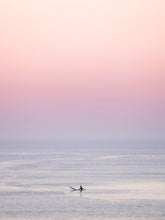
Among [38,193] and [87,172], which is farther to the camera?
[87,172]

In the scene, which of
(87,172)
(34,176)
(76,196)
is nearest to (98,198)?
(76,196)

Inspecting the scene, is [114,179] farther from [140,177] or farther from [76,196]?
[76,196]

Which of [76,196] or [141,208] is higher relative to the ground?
[76,196]

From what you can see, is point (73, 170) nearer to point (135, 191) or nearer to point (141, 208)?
point (135, 191)

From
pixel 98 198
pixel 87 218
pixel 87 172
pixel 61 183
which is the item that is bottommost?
pixel 87 218

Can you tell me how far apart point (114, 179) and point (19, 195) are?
63.4 feet

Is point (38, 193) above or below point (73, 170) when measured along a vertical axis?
below

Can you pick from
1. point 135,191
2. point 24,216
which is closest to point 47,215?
point 24,216

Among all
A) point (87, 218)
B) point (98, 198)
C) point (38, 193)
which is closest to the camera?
point (87, 218)

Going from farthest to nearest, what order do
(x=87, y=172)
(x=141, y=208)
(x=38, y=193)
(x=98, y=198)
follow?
(x=87, y=172) < (x=38, y=193) < (x=98, y=198) < (x=141, y=208)

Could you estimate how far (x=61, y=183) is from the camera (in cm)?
6725

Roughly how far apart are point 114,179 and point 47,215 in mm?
26893

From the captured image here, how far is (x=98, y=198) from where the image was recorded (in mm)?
53094

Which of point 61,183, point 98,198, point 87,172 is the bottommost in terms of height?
point 98,198
